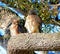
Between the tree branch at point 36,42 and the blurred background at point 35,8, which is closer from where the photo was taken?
the tree branch at point 36,42

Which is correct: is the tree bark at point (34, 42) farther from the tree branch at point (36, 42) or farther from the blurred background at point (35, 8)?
the blurred background at point (35, 8)

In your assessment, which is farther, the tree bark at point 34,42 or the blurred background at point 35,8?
the blurred background at point 35,8

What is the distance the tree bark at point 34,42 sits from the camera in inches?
67.2

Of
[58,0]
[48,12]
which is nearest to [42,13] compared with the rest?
[48,12]

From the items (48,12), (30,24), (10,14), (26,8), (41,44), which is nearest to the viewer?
(41,44)

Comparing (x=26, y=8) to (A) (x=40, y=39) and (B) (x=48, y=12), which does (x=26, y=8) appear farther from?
(A) (x=40, y=39)

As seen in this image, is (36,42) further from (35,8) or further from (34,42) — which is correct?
(35,8)

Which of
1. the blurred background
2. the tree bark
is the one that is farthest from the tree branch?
the blurred background

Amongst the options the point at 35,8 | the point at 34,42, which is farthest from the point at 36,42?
the point at 35,8

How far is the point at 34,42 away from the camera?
173 cm

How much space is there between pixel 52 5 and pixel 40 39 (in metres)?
2.05

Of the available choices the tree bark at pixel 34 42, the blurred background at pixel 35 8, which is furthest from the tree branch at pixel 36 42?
the blurred background at pixel 35 8

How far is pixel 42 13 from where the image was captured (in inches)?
145

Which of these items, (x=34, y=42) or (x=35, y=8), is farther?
(x=35, y=8)
